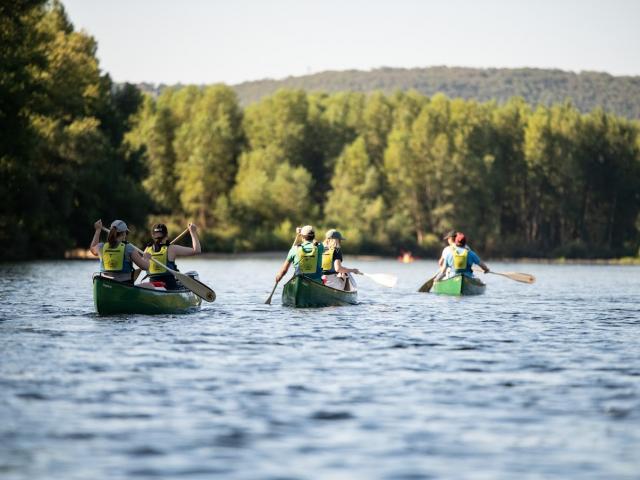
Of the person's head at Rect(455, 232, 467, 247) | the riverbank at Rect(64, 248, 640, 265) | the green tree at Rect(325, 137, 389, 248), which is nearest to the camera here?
the person's head at Rect(455, 232, 467, 247)

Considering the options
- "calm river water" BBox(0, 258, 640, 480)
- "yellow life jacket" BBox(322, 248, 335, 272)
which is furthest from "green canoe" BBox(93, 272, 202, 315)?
"yellow life jacket" BBox(322, 248, 335, 272)

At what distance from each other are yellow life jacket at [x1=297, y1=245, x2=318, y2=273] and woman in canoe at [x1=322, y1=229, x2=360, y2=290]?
1276mm

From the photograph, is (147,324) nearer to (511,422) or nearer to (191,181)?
(511,422)

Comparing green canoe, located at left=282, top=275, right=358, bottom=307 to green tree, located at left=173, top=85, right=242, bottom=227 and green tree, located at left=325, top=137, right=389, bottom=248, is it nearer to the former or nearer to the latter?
green tree, located at left=325, top=137, right=389, bottom=248

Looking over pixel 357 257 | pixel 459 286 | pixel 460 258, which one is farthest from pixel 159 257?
pixel 357 257

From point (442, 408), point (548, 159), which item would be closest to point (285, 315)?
point (442, 408)

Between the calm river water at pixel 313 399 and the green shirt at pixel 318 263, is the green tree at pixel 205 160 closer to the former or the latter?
the green shirt at pixel 318 263

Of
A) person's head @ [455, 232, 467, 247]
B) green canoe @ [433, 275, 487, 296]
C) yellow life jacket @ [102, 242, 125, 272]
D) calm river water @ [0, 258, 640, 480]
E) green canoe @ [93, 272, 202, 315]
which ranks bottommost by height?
calm river water @ [0, 258, 640, 480]

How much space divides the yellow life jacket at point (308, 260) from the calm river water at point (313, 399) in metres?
1.93

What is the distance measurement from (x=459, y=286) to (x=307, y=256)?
8841 mm

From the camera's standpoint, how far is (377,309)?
88.7ft

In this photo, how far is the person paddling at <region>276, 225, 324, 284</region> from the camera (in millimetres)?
23984

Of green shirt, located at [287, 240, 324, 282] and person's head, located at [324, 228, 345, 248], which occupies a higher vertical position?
person's head, located at [324, 228, 345, 248]

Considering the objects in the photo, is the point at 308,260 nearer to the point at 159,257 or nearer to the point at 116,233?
the point at 159,257
